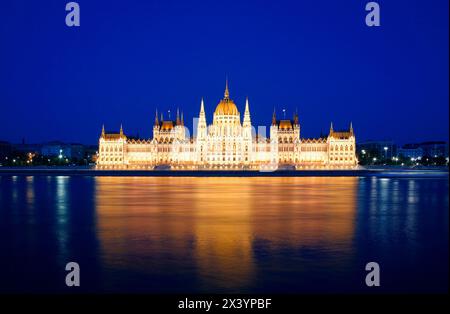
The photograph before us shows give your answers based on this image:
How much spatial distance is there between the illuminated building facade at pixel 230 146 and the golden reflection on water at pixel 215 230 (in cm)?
9052

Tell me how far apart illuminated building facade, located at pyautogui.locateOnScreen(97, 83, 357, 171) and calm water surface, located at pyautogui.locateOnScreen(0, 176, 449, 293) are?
9503 centimetres

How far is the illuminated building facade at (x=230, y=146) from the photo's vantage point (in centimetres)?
12519

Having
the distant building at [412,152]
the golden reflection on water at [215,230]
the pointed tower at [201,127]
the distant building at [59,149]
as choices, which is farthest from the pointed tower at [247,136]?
the golden reflection on water at [215,230]

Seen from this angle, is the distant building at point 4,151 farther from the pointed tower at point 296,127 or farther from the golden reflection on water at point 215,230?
the golden reflection on water at point 215,230

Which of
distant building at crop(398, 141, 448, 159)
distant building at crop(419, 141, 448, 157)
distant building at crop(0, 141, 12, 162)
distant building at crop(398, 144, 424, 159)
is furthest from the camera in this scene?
distant building at crop(398, 144, 424, 159)

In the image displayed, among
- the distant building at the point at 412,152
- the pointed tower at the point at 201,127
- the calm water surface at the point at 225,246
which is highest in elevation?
the pointed tower at the point at 201,127

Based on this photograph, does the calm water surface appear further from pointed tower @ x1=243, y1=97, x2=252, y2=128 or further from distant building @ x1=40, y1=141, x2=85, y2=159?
distant building @ x1=40, y1=141, x2=85, y2=159

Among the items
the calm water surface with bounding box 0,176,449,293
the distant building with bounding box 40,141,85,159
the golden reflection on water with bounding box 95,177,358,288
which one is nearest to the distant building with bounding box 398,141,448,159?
the distant building with bounding box 40,141,85,159

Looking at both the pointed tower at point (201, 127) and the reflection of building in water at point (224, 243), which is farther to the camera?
the pointed tower at point (201, 127)

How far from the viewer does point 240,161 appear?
409 feet

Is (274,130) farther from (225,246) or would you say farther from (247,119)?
(225,246)

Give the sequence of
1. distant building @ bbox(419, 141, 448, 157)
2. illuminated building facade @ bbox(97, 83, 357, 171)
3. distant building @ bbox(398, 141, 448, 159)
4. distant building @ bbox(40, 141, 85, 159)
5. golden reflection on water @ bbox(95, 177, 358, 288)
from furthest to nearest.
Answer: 1. distant building @ bbox(40, 141, 85, 159)
2. distant building @ bbox(398, 141, 448, 159)
3. distant building @ bbox(419, 141, 448, 157)
4. illuminated building facade @ bbox(97, 83, 357, 171)
5. golden reflection on water @ bbox(95, 177, 358, 288)

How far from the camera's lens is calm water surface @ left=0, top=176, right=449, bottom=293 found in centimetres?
1248
